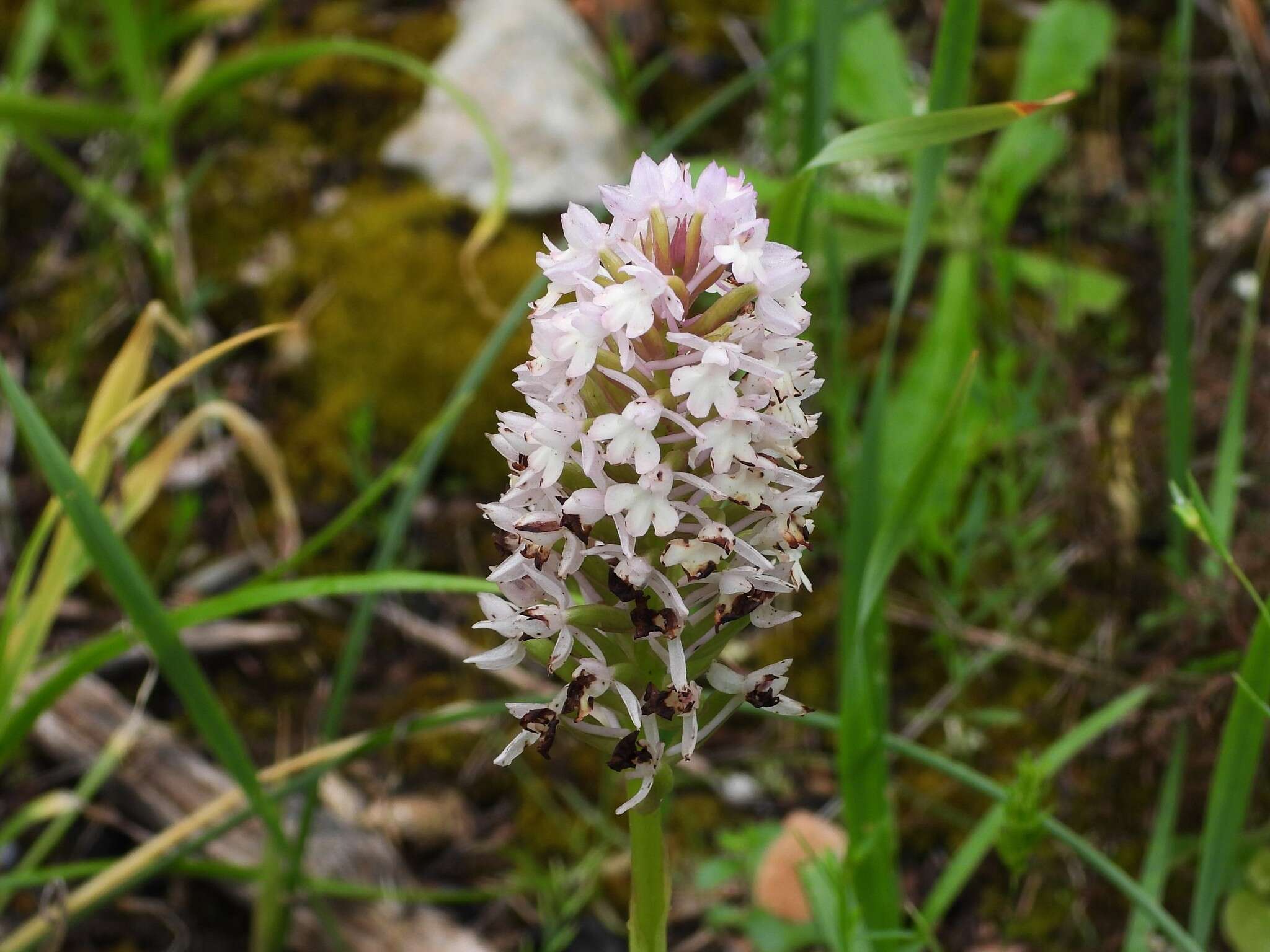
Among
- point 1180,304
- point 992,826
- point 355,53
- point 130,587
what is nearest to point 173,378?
point 130,587

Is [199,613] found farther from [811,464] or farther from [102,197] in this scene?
[102,197]

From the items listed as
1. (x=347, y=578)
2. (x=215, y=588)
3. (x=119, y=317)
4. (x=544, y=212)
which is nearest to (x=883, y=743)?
(x=347, y=578)

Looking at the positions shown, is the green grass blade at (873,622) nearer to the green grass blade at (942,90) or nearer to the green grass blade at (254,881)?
the green grass blade at (942,90)

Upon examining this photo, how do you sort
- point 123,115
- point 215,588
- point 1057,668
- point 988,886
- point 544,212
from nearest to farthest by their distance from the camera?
point 988,886 → point 1057,668 → point 215,588 → point 123,115 → point 544,212

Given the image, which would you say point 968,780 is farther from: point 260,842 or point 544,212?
point 544,212

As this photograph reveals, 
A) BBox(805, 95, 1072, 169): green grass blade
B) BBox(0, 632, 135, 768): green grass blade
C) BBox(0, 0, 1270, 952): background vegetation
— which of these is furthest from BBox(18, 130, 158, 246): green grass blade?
BBox(805, 95, 1072, 169): green grass blade

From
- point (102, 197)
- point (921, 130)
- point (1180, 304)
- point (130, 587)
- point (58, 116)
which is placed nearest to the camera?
point (921, 130)
